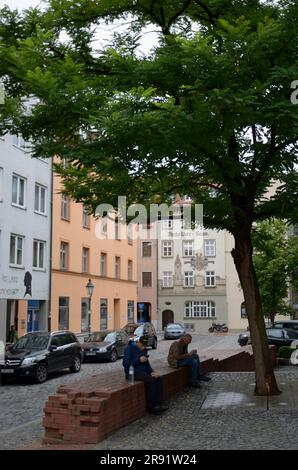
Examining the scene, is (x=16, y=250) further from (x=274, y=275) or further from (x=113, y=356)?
(x=274, y=275)

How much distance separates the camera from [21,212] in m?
33.7

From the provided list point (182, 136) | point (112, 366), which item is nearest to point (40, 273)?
point (112, 366)

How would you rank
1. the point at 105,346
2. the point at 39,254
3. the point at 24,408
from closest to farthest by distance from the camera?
the point at 24,408
the point at 105,346
the point at 39,254

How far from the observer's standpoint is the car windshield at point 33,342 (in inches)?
795

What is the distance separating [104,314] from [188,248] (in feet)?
86.9

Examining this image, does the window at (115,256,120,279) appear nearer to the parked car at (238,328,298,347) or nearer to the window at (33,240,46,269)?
the window at (33,240,46,269)

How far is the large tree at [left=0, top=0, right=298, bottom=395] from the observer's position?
9.19 meters

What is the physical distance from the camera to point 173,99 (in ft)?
30.8

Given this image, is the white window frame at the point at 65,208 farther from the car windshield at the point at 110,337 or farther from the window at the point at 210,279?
the window at the point at 210,279

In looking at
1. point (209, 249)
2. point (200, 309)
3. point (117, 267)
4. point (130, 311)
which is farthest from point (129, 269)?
point (209, 249)

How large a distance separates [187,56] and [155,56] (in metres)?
0.94

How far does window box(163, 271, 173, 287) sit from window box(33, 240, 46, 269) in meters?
34.5

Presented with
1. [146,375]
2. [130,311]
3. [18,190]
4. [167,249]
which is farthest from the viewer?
[167,249]

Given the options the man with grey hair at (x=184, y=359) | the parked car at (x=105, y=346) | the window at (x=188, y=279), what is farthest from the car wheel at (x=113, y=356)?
the window at (x=188, y=279)
